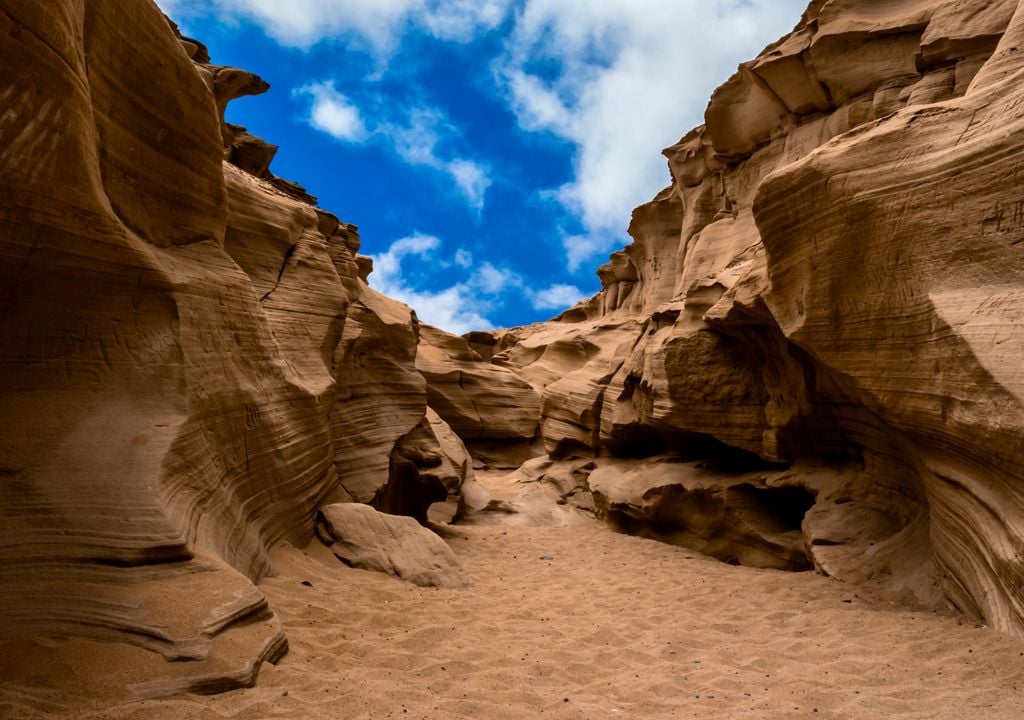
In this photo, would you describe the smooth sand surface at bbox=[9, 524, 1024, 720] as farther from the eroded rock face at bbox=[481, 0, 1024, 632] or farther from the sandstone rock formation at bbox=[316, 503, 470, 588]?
the eroded rock face at bbox=[481, 0, 1024, 632]

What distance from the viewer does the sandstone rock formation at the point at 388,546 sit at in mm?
7031

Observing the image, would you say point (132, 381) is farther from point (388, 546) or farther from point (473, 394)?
point (473, 394)

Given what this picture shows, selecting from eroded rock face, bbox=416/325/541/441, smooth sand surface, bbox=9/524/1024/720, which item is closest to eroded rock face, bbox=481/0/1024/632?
smooth sand surface, bbox=9/524/1024/720

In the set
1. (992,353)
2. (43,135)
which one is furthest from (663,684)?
(43,135)

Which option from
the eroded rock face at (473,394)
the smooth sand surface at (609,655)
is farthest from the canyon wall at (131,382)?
the eroded rock face at (473,394)

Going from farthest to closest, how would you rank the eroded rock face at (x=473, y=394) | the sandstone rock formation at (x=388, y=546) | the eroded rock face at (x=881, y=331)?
the eroded rock face at (x=473, y=394)
the sandstone rock formation at (x=388, y=546)
the eroded rock face at (x=881, y=331)

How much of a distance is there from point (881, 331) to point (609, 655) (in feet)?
11.6

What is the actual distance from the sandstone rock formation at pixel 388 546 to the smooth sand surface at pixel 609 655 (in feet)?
0.92

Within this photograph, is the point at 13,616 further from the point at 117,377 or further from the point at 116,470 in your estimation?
the point at 117,377

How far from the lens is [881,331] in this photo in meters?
5.68

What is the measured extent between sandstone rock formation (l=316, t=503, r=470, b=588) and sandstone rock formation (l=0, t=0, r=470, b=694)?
35cm

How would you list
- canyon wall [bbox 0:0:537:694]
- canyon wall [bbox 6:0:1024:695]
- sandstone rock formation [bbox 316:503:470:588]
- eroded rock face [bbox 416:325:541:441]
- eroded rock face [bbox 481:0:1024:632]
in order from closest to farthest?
canyon wall [bbox 0:0:537:694] < canyon wall [bbox 6:0:1024:695] < eroded rock face [bbox 481:0:1024:632] < sandstone rock formation [bbox 316:503:470:588] < eroded rock face [bbox 416:325:541:441]

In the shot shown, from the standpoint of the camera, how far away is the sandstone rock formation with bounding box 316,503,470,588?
7031 mm

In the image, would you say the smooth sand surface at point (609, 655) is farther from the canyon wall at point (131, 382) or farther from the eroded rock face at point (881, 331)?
the eroded rock face at point (881, 331)
